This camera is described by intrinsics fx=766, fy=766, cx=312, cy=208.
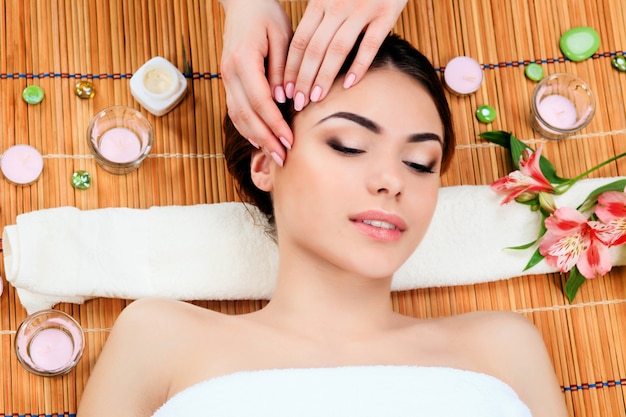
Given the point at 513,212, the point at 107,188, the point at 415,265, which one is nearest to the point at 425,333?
the point at 415,265

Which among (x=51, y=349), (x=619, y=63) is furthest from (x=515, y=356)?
(x=51, y=349)

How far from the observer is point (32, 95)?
1.93 metres

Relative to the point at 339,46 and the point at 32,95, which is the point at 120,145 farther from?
the point at 339,46

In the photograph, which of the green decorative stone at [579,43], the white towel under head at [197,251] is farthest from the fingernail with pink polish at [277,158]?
the green decorative stone at [579,43]

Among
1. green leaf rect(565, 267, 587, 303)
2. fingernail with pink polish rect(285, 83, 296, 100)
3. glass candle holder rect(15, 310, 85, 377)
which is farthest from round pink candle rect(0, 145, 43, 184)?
green leaf rect(565, 267, 587, 303)

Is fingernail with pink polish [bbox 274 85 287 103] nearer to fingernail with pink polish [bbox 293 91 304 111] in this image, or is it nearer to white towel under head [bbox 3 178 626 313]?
fingernail with pink polish [bbox 293 91 304 111]

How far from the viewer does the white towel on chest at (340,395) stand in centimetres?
142

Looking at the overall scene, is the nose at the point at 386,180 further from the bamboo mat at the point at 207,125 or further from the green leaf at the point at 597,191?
the green leaf at the point at 597,191

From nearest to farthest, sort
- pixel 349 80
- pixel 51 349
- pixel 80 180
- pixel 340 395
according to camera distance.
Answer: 1. pixel 340 395
2. pixel 349 80
3. pixel 51 349
4. pixel 80 180

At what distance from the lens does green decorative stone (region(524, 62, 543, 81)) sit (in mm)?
2088

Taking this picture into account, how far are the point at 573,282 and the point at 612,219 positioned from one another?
21 centimetres

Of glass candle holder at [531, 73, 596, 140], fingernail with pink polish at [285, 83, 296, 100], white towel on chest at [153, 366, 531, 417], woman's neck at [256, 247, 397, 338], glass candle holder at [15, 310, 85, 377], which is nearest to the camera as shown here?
white towel on chest at [153, 366, 531, 417]

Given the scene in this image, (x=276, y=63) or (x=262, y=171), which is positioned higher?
A: (x=276, y=63)

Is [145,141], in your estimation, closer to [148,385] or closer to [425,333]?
[148,385]
